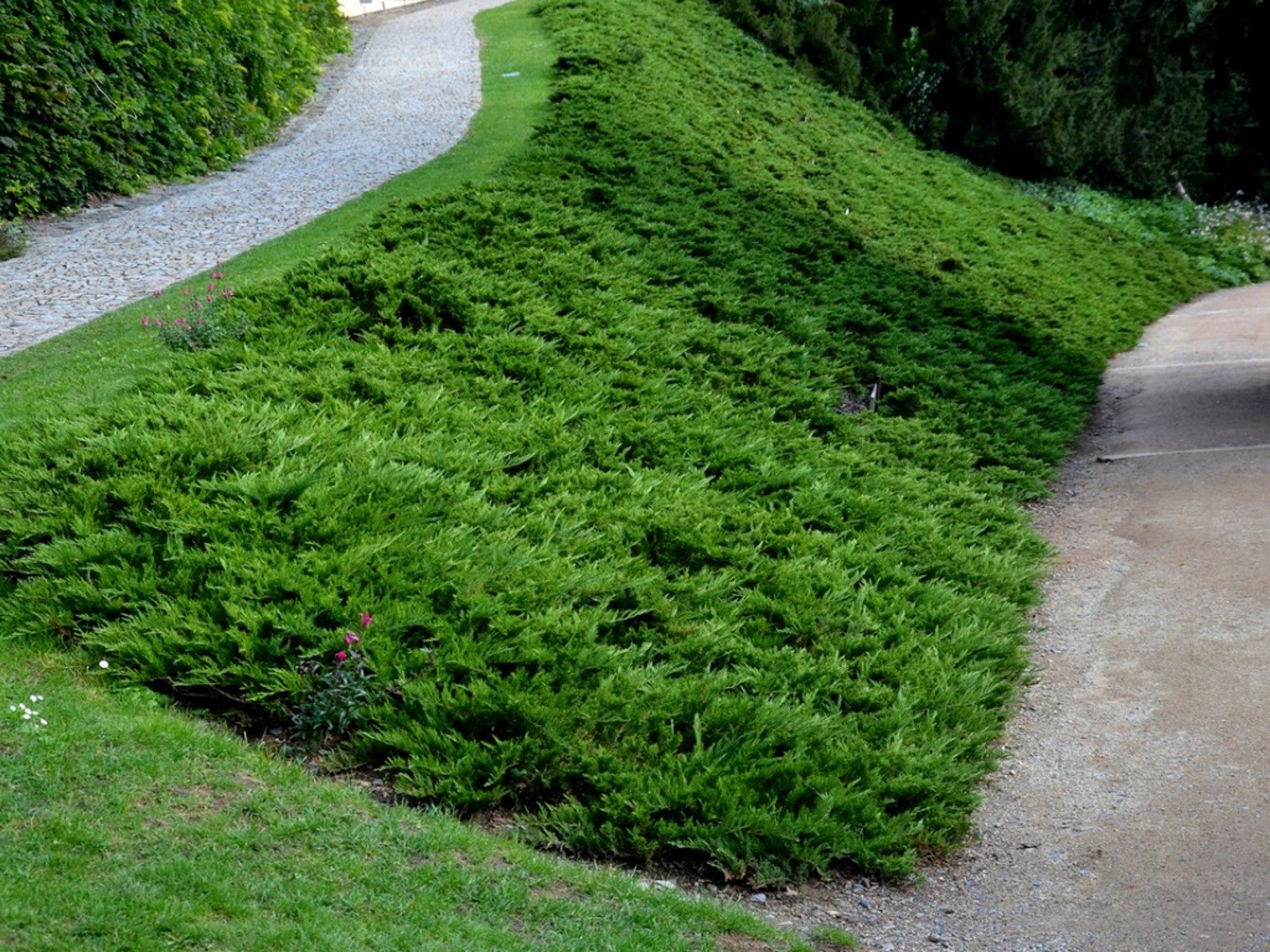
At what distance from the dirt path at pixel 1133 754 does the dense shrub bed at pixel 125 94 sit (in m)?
10.5

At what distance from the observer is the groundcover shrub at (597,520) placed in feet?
17.6

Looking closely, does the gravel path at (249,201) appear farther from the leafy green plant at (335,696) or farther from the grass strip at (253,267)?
the leafy green plant at (335,696)

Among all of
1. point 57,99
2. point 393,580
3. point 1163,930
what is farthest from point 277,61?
point 1163,930

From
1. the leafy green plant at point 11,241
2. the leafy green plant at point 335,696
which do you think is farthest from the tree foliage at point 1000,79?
the leafy green plant at point 335,696

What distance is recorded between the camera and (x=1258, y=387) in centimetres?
1201

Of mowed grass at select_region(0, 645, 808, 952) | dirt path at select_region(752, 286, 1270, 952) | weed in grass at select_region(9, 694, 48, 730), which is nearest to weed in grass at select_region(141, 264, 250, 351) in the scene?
mowed grass at select_region(0, 645, 808, 952)

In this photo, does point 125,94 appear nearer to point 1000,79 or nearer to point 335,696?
point 335,696

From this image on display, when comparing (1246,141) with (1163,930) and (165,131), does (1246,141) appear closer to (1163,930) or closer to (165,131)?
(165,131)

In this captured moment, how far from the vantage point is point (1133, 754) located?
5.80m

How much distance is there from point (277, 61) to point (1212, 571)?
1546 cm

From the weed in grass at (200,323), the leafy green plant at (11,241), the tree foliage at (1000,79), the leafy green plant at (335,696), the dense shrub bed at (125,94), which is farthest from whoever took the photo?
the tree foliage at (1000,79)

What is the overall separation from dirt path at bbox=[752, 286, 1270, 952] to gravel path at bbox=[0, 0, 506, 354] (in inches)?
281

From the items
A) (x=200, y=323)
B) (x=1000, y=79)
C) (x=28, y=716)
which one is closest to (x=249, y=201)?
(x=200, y=323)

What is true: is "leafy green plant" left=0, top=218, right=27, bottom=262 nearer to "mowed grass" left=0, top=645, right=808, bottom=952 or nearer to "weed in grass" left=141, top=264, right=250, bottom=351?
"weed in grass" left=141, top=264, right=250, bottom=351
